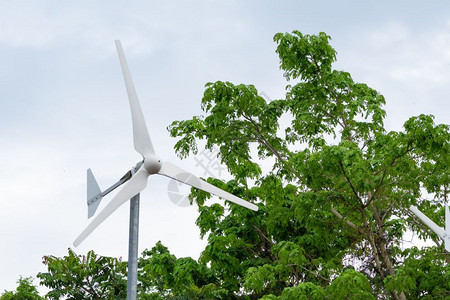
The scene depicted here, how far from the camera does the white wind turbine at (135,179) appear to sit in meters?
11.3

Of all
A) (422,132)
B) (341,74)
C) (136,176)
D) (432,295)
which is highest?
(341,74)

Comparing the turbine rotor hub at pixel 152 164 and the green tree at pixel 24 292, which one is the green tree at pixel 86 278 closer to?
the green tree at pixel 24 292

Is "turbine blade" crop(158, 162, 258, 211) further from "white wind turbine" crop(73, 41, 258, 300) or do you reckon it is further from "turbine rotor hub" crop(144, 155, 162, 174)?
"turbine rotor hub" crop(144, 155, 162, 174)

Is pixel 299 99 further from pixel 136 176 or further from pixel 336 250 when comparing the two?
pixel 136 176

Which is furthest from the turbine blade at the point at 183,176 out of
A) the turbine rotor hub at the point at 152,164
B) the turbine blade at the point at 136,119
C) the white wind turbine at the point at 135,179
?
the turbine blade at the point at 136,119

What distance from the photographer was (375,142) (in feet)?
47.9

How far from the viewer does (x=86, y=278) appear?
26.7 meters

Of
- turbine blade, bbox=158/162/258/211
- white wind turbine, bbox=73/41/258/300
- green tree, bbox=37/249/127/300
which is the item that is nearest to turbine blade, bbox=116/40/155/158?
white wind turbine, bbox=73/41/258/300

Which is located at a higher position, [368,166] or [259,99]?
[259,99]

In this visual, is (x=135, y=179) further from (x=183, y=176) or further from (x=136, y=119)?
(x=136, y=119)

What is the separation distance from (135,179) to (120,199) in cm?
44

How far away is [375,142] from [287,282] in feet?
12.7

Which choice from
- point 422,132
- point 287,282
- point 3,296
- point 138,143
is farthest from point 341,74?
point 3,296

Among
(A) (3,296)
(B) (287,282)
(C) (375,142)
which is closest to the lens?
(C) (375,142)
